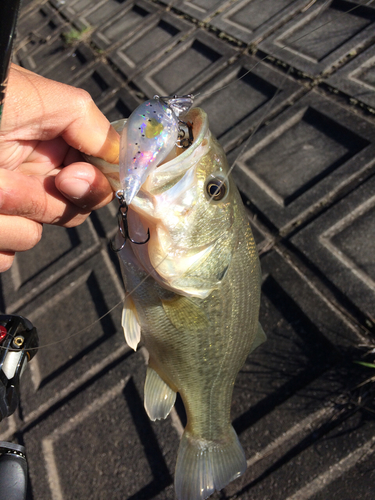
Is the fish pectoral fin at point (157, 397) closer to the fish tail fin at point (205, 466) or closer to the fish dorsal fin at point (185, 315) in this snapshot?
the fish tail fin at point (205, 466)

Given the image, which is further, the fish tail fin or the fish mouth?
the fish tail fin

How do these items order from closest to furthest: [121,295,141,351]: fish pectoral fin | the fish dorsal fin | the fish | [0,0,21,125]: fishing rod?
[0,0,21,125]: fishing rod, the fish, the fish dorsal fin, [121,295,141,351]: fish pectoral fin

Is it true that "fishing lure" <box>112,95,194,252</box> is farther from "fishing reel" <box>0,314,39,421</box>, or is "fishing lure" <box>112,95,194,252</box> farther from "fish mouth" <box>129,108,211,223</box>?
"fishing reel" <box>0,314,39,421</box>

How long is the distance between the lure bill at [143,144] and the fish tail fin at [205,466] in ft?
4.95

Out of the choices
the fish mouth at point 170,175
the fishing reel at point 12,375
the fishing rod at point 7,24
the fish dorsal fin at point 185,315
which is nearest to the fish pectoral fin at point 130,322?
the fish dorsal fin at point 185,315

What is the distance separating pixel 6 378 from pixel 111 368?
48.6 inches

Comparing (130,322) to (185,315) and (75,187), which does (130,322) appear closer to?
(185,315)

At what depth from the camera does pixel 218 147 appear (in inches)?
69.6

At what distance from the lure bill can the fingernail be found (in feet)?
1.09

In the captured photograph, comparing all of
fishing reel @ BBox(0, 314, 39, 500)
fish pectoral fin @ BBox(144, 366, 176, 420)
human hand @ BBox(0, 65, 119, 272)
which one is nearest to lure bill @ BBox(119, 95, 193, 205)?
human hand @ BBox(0, 65, 119, 272)

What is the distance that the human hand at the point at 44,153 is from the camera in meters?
1.62

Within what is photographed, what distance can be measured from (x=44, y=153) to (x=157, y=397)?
1.52m

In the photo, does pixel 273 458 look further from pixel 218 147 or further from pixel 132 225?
pixel 218 147

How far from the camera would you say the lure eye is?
1722mm
